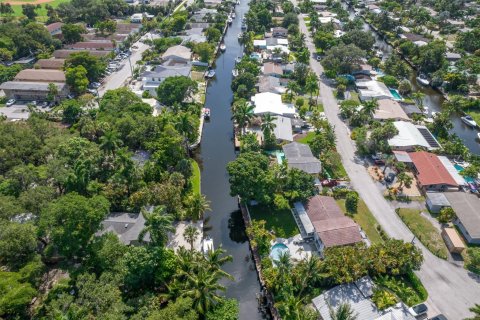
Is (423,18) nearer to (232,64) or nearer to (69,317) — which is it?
(232,64)

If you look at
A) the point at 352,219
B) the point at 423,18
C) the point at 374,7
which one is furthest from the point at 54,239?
the point at 374,7

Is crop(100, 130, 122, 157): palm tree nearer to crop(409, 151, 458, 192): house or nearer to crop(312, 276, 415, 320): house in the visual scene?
crop(312, 276, 415, 320): house

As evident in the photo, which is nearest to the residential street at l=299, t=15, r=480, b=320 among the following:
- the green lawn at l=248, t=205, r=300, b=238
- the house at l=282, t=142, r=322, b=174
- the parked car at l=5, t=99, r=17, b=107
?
the house at l=282, t=142, r=322, b=174

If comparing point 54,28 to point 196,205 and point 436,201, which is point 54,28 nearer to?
point 196,205

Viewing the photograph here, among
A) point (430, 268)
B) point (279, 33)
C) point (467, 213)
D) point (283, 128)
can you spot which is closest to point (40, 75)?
point (283, 128)

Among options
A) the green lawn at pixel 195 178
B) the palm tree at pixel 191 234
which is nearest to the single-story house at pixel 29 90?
the green lawn at pixel 195 178

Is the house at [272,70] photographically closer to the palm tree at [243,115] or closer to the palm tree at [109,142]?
the palm tree at [243,115]

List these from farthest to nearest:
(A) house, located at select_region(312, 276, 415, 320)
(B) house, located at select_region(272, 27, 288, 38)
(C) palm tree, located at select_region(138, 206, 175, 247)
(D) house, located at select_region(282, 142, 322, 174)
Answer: (B) house, located at select_region(272, 27, 288, 38), (D) house, located at select_region(282, 142, 322, 174), (C) palm tree, located at select_region(138, 206, 175, 247), (A) house, located at select_region(312, 276, 415, 320)
